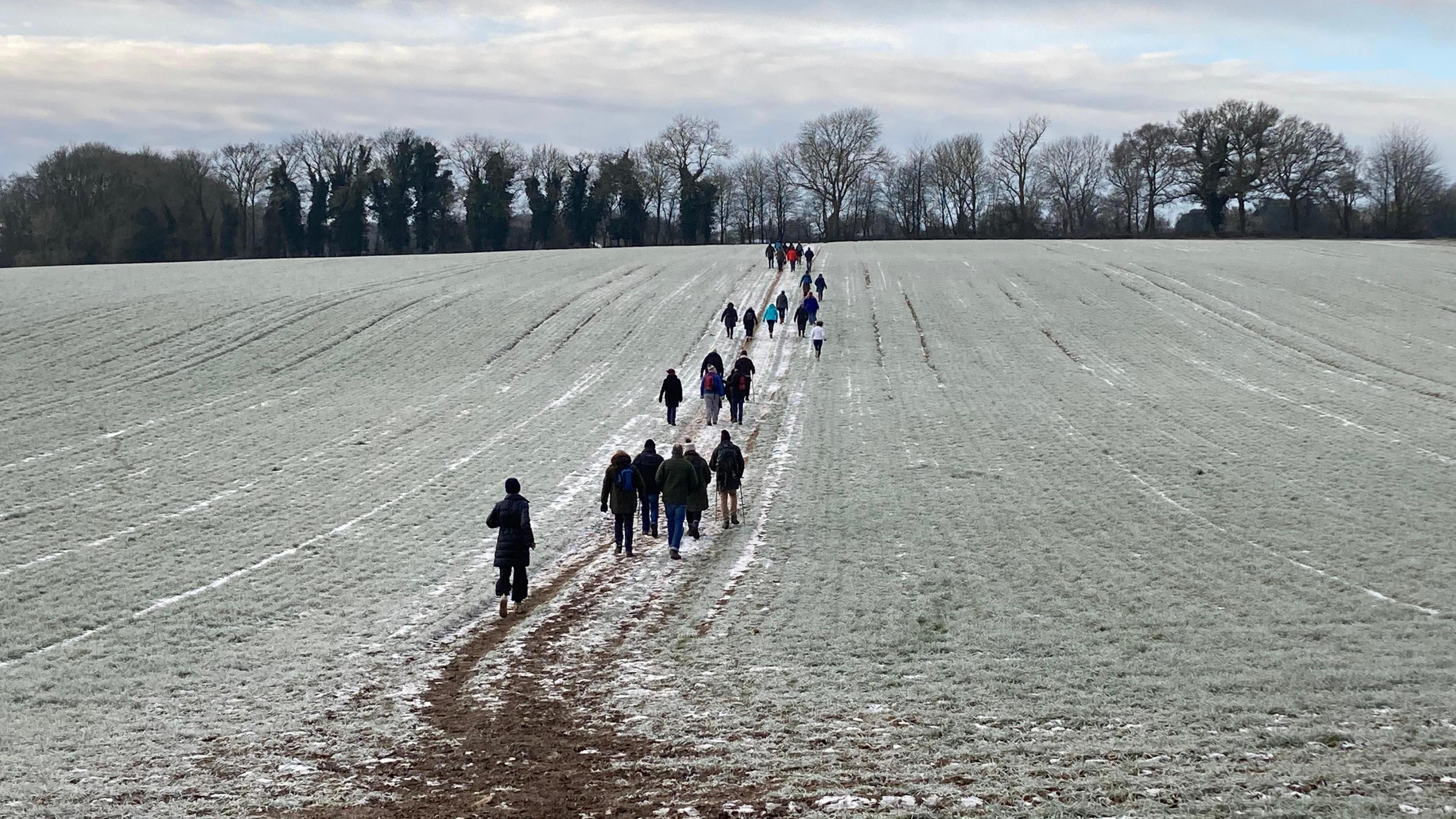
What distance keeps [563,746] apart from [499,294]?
42.0 meters

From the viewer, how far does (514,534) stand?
1291cm

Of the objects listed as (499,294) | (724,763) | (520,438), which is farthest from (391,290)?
(724,763)

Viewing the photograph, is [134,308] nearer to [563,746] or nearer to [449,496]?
[449,496]

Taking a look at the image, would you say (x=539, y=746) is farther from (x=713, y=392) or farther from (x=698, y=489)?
(x=713, y=392)

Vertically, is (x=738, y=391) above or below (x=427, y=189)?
below

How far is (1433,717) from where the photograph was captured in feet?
27.4

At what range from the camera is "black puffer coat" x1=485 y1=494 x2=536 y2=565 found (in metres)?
12.9

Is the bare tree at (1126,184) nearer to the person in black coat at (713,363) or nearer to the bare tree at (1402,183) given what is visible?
the bare tree at (1402,183)

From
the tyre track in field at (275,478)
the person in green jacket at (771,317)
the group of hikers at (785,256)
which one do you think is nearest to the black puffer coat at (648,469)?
the tyre track in field at (275,478)

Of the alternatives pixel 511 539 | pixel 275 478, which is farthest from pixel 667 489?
pixel 275 478

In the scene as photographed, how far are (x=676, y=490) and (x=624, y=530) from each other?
100 centimetres

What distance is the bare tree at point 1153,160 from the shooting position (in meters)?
108

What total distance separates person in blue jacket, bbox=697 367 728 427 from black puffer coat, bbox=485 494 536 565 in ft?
39.5

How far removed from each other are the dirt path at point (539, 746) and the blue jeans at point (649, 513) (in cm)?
313
